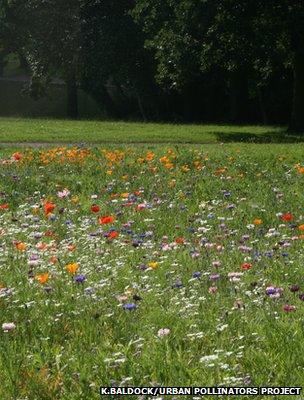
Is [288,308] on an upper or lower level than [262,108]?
lower

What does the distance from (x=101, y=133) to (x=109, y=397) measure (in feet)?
75.3

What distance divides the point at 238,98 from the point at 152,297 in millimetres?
35861

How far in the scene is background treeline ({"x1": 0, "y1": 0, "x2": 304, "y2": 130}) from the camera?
82.9 ft

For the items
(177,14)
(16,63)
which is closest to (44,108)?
(177,14)

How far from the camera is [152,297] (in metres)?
4.46

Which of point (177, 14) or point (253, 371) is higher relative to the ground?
point (177, 14)

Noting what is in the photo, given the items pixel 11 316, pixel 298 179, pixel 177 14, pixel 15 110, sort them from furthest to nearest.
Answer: pixel 15 110 < pixel 177 14 < pixel 298 179 < pixel 11 316

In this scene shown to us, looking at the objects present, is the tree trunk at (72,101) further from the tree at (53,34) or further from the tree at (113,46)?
the tree at (113,46)

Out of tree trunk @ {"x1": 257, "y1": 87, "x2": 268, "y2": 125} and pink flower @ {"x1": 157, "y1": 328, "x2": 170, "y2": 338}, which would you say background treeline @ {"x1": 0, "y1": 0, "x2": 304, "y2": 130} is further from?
pink flower @ {"x1": 157, "y1": 328, "x2": 170, "y2": 338}

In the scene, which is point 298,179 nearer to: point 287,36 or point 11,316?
point 11,316

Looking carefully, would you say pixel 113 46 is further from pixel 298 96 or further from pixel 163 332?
pixel 163 332

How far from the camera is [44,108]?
51625 mm
